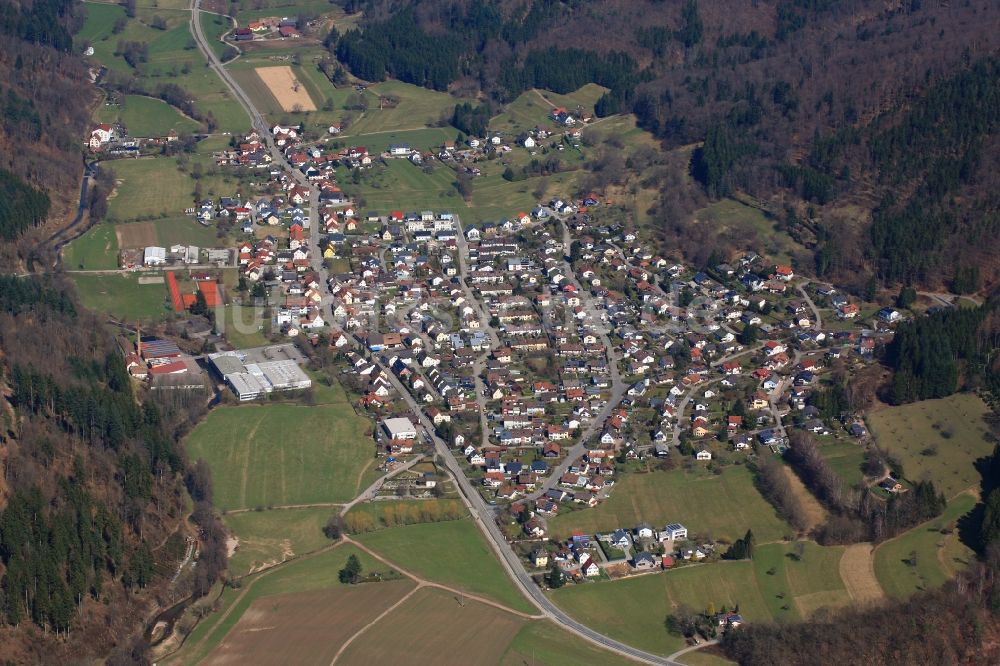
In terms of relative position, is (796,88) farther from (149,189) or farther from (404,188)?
(149,189)

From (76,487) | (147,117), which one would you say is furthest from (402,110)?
(76,487)

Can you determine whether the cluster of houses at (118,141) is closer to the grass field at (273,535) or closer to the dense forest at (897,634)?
the grass field at (273,535)

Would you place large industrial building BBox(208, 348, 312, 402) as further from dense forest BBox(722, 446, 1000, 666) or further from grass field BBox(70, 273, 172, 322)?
dense forest BBox(722, 446, 1000, 666)

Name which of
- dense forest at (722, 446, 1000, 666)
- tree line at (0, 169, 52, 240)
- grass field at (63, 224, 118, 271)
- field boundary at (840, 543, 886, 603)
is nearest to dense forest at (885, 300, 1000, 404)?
field boundary at (840, 543, 886, 603)

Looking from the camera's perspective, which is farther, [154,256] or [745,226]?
[745,226]

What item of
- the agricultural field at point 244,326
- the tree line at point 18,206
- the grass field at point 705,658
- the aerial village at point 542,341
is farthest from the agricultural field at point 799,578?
the tree line at point 18,206

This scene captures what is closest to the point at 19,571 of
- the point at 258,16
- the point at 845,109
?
the point at 845,109
